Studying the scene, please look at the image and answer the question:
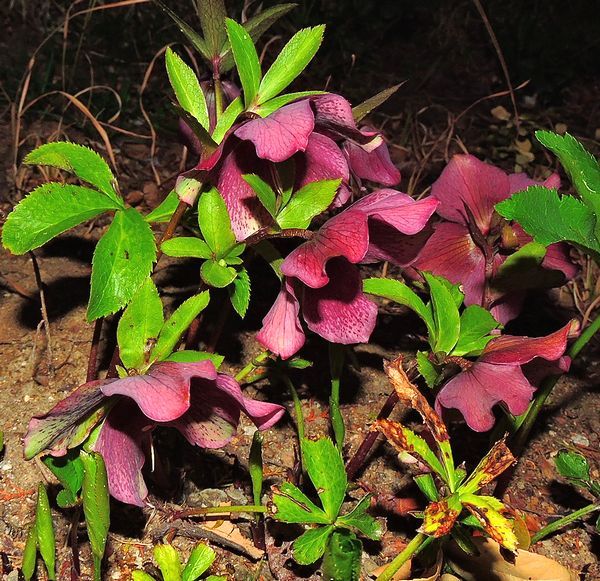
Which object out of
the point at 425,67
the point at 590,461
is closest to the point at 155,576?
the point at 590,461

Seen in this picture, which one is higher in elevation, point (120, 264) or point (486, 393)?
point (120, 264)

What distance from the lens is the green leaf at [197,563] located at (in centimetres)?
87

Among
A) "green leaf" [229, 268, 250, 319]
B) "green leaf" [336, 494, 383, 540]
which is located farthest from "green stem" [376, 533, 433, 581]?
"green leaf" [229, 268, 250, 319]

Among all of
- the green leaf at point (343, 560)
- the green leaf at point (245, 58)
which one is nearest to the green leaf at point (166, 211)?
the green leaf at point (245, 58)

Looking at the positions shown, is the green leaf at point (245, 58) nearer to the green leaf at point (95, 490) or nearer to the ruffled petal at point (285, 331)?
the ruffled petal at point (285, 331)

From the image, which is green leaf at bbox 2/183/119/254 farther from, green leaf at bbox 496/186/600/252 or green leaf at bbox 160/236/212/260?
green leaf at bbox 496/186/600/252

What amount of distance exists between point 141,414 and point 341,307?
241mm

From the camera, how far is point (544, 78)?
2314mm

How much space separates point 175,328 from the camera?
0.84 metres

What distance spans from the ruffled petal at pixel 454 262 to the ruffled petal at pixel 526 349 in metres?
0.17

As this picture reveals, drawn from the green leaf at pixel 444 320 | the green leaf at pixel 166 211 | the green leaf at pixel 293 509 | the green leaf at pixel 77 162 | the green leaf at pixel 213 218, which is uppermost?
the green leaf at pixel 77 162

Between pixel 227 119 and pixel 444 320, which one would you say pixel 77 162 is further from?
pixel 444 320

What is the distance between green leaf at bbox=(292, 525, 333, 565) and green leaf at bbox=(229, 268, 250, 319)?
249mm

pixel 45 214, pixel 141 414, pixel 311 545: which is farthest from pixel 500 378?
pixel 45 214
